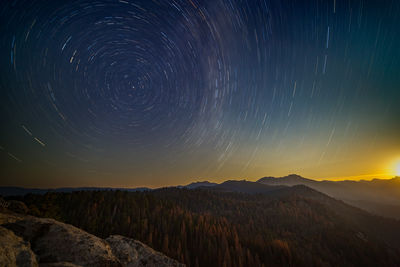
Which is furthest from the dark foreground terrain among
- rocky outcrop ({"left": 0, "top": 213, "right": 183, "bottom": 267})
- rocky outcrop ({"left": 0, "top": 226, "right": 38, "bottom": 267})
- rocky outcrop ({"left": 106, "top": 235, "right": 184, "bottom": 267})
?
rocky outcrop ({"left": 0, "top": 226, "right": 38, "bottom": 267})

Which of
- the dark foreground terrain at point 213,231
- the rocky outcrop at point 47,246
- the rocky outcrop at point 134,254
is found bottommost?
the dark foreground terrain at point 213,231

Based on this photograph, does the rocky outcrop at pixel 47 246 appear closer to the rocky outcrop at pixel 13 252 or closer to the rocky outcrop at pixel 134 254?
the rocky outcrop at pixel 13 252

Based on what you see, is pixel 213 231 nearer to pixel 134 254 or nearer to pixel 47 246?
pixel 134 254

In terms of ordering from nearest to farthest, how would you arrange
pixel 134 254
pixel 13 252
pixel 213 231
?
pixel 13 252 → pixel 134 254 → pixel 213 231

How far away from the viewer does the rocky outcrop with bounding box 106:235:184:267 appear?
12.4 metres

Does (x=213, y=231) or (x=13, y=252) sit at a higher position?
(x=13, y=252)

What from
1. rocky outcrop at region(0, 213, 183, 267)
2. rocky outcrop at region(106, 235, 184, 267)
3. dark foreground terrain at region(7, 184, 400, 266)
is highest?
rocky outcrop at region(0, 213, 183, 267)

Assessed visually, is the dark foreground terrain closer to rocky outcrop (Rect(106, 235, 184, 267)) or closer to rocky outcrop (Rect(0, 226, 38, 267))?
rocky outcrop (Rect(106, 235, 184, 267))

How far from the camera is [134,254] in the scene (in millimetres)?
13133

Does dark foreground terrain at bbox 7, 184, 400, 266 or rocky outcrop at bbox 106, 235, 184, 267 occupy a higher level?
rocky outcrop at bbox 106, 235, 184, 267

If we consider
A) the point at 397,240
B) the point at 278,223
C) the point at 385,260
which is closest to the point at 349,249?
the point at 385,260

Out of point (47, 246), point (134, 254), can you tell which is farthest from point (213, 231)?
point (47, 246)

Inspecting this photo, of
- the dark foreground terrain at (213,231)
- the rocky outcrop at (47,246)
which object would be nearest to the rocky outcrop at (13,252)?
the rocky outcrop at (47,246)

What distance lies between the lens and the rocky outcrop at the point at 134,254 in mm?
12414
